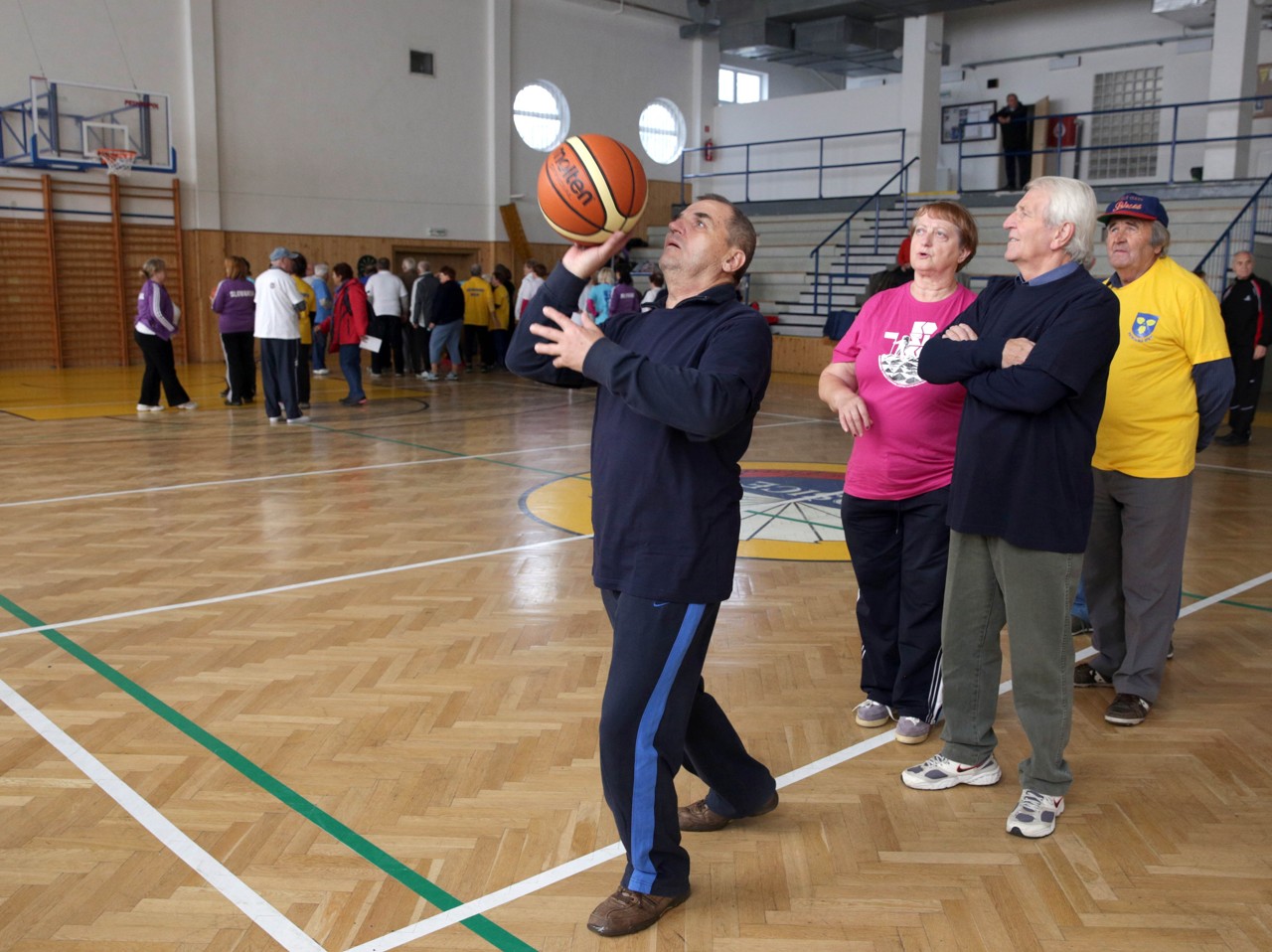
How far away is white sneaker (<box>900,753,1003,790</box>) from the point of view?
340cm

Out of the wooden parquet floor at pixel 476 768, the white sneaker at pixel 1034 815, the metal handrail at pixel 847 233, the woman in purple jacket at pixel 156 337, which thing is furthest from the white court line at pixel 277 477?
the metal handrail at pixel 847 233

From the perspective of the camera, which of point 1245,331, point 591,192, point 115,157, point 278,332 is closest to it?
point 591,192

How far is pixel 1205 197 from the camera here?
1606 centimetres

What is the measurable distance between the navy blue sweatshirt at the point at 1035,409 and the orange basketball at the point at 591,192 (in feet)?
3.34

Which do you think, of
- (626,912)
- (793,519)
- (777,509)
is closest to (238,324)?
(777,509)

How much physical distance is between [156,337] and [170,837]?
977 centimetres

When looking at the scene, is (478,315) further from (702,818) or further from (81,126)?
(702,818)

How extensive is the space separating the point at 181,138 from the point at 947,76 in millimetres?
14091

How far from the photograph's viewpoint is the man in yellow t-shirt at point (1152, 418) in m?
3.86

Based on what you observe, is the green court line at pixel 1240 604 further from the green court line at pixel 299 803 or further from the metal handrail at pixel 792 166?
the metal handrail at pixel 792 166

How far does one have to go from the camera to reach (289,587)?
5.41 metres

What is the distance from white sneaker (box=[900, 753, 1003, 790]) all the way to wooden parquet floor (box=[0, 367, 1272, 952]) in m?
0.07

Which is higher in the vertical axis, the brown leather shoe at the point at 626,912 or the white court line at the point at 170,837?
the brown leather shoe at the point at 626,912

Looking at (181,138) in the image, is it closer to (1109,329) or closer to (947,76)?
(947,76)
